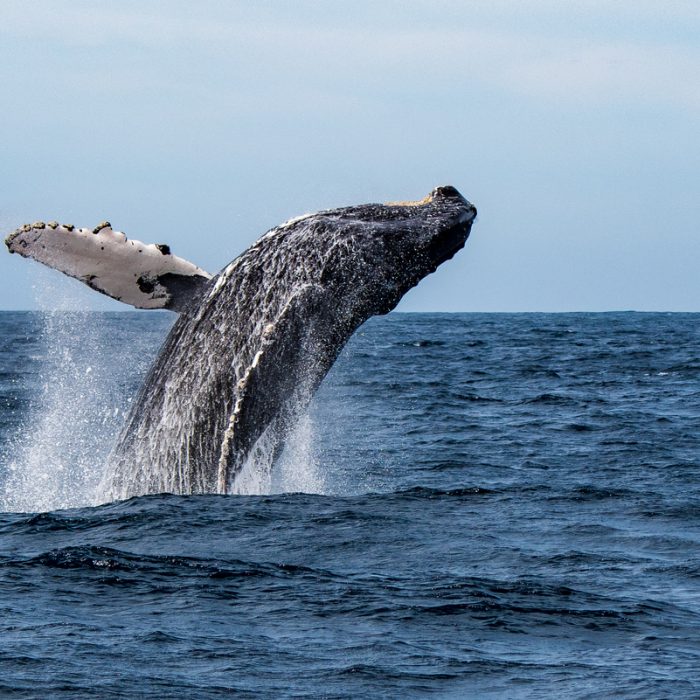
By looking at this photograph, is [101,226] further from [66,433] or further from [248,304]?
[66,433]

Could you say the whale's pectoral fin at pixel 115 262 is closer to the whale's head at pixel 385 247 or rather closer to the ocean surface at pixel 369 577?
the whale's head at pixel 385 247

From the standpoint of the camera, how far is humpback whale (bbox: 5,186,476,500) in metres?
8.90

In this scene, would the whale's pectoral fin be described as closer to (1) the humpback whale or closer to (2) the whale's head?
(1) the humpback whale

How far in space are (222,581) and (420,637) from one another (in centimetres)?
146

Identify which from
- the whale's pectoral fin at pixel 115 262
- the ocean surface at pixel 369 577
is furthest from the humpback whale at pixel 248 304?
the ocean surface at pixel 369 577

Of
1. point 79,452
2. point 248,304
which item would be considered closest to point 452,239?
point 248,304

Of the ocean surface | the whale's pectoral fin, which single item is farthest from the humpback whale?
the ocean surface

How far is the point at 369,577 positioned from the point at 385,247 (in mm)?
2323

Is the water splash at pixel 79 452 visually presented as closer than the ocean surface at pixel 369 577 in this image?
No

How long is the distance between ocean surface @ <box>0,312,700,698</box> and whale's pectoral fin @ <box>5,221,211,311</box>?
152cm

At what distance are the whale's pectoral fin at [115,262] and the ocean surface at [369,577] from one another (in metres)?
1.52

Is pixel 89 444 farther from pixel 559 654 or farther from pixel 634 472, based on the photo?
pixel 559 654

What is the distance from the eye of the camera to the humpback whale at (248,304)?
890 centimetres

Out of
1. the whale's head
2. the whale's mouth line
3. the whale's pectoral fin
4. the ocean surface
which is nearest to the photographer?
the ocean surface
